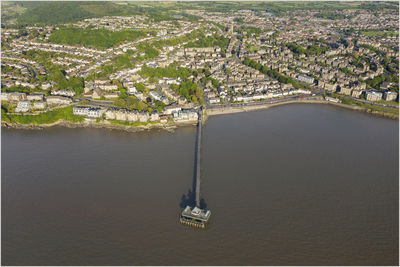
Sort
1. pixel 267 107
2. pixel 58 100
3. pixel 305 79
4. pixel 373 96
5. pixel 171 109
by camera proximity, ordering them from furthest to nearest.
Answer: pixel 305 79 → pixel 373 96 → pixel 267 107 → pixel 58 100 → pixel 171 109

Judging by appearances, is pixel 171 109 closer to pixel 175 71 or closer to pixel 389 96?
pixel 175 71

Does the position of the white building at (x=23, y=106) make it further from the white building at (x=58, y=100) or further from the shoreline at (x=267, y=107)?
the shoreline at (x=267, y=107)

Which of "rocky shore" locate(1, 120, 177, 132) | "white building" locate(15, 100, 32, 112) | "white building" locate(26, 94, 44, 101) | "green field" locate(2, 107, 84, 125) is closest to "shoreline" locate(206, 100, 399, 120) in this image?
"rocky shore" locate(1, 120, 177, 132)

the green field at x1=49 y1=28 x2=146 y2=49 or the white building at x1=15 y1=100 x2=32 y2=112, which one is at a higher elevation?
the green field at x1=49 y1=28 x2=146 y2=49

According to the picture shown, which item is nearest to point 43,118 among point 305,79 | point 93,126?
point 93,126

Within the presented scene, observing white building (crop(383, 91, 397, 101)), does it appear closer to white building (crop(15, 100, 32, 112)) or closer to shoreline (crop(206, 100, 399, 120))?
shoreline (crop(206, 100, 399, 120))

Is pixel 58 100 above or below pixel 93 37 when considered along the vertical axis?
below

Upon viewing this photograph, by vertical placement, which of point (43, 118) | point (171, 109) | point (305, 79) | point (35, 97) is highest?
point (305, 79)

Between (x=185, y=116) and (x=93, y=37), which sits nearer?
(x=185, y=116)
